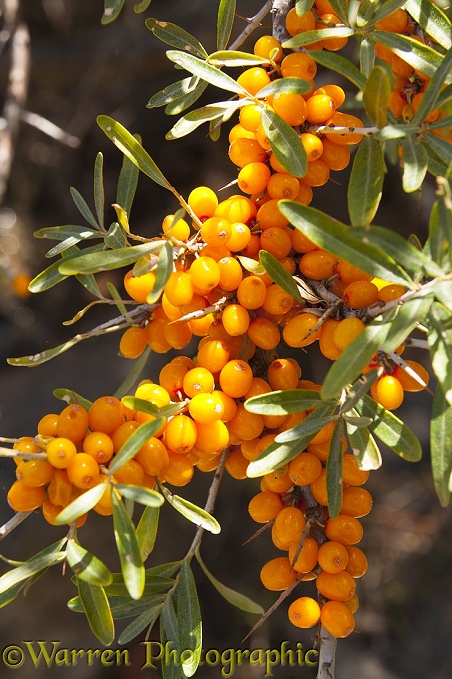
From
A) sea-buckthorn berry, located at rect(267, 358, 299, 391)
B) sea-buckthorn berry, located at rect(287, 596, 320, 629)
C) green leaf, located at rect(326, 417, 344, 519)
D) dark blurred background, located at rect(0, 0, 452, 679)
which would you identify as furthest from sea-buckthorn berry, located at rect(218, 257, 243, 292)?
dark blurred background, located at rect(0, 0, 452, 679)

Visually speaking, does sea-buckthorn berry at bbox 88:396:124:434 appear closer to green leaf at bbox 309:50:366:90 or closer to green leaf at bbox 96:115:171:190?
green leaf at bbox 96:115:171:190

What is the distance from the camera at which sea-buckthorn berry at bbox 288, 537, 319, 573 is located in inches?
Result: 32.7

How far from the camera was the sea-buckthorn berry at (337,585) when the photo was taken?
2.68ft

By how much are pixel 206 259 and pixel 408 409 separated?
223cm

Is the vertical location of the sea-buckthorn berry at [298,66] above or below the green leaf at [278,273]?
above

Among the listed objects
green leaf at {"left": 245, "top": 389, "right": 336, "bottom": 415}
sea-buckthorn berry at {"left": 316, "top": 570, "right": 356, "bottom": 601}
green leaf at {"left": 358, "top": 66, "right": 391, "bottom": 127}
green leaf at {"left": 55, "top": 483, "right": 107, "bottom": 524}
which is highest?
green leaf at {"left": 358, "top": 66, "right": 391, "bottom": 127}

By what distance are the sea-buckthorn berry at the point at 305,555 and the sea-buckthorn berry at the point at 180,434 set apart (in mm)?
210

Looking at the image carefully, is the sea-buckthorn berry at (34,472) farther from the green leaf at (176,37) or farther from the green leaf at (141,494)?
the green leaf at (176,37)

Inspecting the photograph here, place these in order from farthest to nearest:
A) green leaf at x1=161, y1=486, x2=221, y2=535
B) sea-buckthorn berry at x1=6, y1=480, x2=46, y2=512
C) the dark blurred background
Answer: the dark blurred background
green leaf at x1=161, y1=486, x2=221, y2=535
sea-buckthorn berry at x1=6, y1=480, x2=46, y2=512

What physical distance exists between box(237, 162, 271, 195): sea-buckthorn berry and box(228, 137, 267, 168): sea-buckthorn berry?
22mm

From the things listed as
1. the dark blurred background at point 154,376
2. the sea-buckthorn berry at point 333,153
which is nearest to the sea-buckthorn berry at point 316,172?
the sea-buckthorn berry at point 333,153

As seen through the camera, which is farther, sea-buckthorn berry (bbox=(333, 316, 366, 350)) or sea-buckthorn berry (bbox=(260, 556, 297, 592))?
sea-buckthorn berry (bbox=(260, 556, 297, 592))

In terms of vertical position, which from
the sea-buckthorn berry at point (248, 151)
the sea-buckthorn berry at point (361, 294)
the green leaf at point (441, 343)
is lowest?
the sea-buckthorn berry at point (361, 294)

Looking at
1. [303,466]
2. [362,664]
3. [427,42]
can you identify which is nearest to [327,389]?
[303,466]
